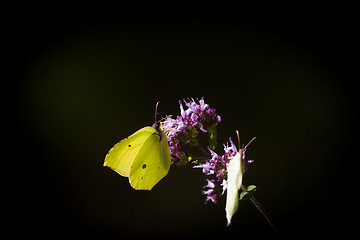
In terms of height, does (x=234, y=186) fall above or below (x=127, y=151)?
below

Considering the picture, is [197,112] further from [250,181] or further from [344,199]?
[250,181]

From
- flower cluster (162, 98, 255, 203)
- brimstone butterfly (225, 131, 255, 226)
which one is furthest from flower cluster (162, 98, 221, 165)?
brimstone butterfly (225, 131, 255, 226)

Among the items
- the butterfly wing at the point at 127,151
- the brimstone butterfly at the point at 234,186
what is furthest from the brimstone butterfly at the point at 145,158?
the brimstone butterfly at the point at 234,186

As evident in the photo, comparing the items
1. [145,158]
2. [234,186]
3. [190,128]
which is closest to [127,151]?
[145,158]

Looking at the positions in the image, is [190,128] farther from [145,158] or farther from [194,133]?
[145,158]

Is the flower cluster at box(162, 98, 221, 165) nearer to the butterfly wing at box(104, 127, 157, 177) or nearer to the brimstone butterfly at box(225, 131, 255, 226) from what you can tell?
the butterfly wing at box(104, 127, 157, 177)
